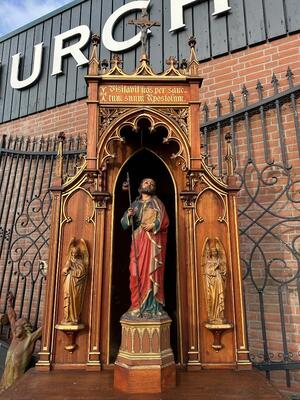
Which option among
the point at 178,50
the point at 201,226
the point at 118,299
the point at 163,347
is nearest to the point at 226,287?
the point at 201,226

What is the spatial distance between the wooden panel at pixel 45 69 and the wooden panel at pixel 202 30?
3.49 m

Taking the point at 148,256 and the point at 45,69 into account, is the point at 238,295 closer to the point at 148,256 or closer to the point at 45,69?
the point at 148,256

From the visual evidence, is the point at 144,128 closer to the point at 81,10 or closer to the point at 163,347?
the point at 163,347

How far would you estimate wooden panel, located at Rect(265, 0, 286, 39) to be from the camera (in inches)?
195

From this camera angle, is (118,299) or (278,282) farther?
(278,282)

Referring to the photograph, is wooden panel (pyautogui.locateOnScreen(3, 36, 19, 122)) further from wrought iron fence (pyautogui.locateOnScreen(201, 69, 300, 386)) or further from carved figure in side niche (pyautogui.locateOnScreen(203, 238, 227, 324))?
carved figure in side niche (pyautogui.locateOnScreen(203, 238, 227, 324))

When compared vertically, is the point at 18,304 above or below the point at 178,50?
below

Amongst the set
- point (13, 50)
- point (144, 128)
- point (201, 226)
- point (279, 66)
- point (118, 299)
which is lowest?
point (118, 299)

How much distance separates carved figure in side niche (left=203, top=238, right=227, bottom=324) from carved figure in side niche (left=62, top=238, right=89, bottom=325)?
124 cm

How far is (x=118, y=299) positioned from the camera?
3395 mm

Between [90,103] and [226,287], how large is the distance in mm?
2387

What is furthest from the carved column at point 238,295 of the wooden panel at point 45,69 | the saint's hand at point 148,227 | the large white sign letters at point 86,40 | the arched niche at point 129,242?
the wooden panel at point 45,69

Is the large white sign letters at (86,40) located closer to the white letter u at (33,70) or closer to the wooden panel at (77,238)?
the white letter u at (33,70)

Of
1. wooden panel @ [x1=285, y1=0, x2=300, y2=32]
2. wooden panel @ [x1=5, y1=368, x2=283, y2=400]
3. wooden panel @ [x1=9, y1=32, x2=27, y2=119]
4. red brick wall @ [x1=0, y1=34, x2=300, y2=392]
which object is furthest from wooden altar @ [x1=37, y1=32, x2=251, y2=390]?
wooden panel @ [x1=9, y1=32, x2=27, y2=119]
